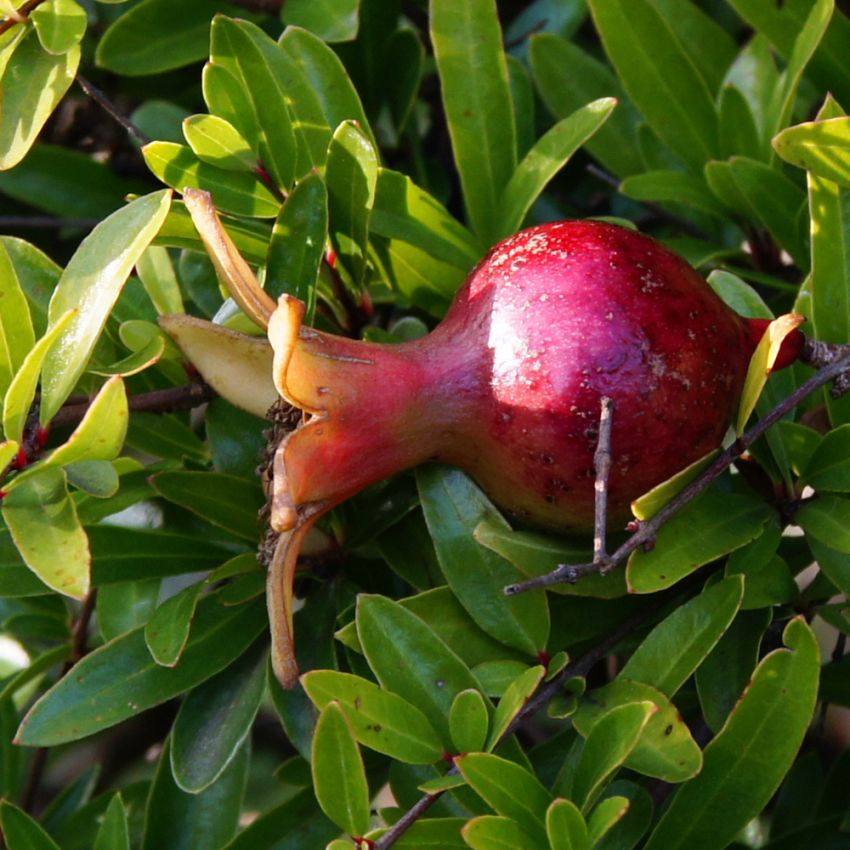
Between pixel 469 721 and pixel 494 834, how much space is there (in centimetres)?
8

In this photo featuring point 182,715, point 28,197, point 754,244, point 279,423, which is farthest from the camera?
point 28,197

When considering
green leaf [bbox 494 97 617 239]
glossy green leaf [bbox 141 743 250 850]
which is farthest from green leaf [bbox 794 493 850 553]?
glossy green leaf [bbox 141 743 250 850]

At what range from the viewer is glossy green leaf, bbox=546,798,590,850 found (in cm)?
77

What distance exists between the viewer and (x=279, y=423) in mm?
925

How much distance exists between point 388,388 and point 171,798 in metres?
0.47

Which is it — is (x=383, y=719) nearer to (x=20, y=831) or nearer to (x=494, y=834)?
(x=494, y=834)

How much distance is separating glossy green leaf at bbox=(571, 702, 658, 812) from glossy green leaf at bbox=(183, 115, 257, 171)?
0.52 metres

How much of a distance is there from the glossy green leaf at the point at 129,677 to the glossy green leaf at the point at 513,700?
0.27m

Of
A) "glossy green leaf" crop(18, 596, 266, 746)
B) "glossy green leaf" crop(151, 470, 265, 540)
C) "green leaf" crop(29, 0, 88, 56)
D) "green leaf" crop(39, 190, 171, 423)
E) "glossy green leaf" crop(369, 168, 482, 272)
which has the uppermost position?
"green leaf" crop(29, 0, 88, 56)

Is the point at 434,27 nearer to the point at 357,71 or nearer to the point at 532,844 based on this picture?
the point at 357,71

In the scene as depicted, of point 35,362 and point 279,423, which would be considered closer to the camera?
point 35,362

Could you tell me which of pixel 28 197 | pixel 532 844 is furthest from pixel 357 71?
pixel 532 844

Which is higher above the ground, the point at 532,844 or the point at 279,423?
the point at 279,423

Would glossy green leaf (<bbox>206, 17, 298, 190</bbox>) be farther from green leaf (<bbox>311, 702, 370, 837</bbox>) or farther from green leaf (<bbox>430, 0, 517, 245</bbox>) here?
green leaf (<bbox>311, 702, 370, 837</bbox>)
